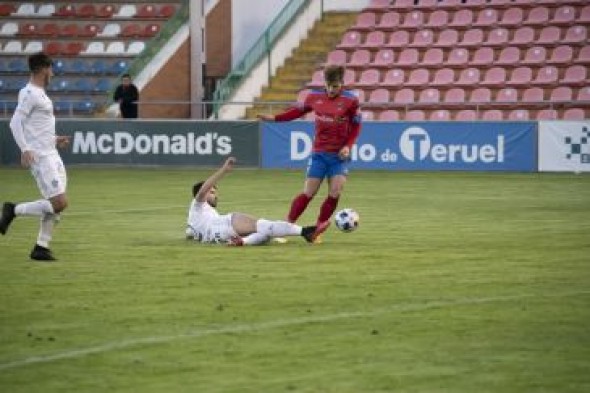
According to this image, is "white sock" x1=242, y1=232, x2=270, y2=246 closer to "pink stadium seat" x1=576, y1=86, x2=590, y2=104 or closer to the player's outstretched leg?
the player's outstretched leg

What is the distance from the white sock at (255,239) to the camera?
53.4ft

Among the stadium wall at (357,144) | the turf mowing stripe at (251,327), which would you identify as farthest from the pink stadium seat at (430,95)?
the turf mowing stripe at (251,327)

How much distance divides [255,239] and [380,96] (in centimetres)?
2012

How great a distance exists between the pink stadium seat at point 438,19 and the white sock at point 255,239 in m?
22.1

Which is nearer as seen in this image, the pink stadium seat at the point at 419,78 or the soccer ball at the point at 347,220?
the soccer ball at the point at 347,220

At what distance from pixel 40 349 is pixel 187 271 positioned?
4.32 metres

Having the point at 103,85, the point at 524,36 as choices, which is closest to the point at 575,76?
the point at 524,36

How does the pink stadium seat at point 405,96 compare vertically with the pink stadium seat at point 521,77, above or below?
below

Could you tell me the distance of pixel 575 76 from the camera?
112 feet

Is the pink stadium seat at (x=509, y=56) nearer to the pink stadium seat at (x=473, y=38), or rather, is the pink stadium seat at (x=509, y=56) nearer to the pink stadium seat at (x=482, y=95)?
the pink stadium seat at (x=473, y=38)

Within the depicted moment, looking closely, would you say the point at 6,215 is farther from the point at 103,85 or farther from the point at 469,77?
the point at 103,85

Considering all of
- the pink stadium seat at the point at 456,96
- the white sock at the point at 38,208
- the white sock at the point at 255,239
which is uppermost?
the pink stadium seat at the point at 456,96

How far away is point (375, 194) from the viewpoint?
2580 cm

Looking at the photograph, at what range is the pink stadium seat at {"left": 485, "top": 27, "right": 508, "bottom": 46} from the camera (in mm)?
36278
